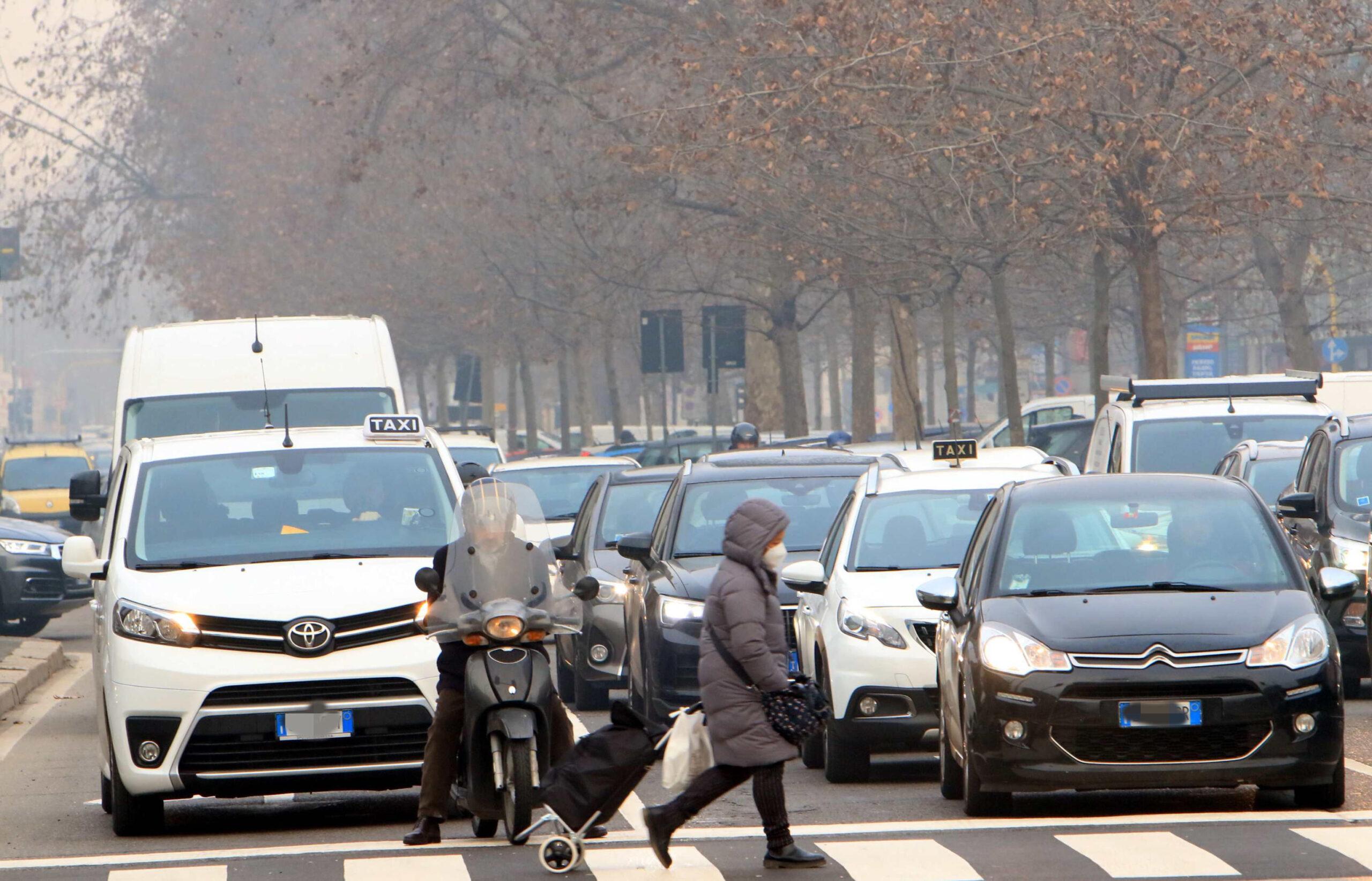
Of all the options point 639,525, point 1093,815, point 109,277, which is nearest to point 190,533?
point 1093,815

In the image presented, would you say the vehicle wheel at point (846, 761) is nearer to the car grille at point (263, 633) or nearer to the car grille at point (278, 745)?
the car grille at point (278, 745)

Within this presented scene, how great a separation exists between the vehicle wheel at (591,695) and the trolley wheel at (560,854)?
22.1 ft

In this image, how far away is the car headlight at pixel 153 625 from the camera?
931 centimetres

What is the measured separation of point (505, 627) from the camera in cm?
859

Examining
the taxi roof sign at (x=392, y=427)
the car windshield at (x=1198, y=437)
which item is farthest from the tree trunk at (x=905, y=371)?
the taxi roof sign at (x=392, y=427)

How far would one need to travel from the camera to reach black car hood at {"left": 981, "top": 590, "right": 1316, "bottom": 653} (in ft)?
29.1

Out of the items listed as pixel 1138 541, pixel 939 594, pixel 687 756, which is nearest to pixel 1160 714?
pixel 1138 541

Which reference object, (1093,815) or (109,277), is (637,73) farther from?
(1093,815)

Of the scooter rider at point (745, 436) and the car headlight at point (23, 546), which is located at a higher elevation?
the scooter rider at point (745, 436)

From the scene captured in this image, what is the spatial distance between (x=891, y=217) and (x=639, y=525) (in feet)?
52.6

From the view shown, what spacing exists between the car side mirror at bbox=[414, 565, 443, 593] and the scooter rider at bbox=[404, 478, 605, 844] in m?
0.02

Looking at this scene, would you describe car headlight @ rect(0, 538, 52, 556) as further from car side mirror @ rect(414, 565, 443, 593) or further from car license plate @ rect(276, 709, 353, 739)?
car side mirror @ rect(414, 565, 443, 593)

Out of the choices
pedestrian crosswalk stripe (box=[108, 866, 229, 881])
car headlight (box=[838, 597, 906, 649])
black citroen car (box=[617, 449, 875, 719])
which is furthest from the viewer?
black citroen car (box=[617, 449, 875, 719])

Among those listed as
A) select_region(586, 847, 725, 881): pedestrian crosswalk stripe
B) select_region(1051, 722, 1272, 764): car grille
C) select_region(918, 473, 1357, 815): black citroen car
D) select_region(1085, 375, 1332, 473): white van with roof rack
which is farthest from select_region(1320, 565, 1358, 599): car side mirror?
select_region(1085, 375, 1332, 473): white van with roof rack
